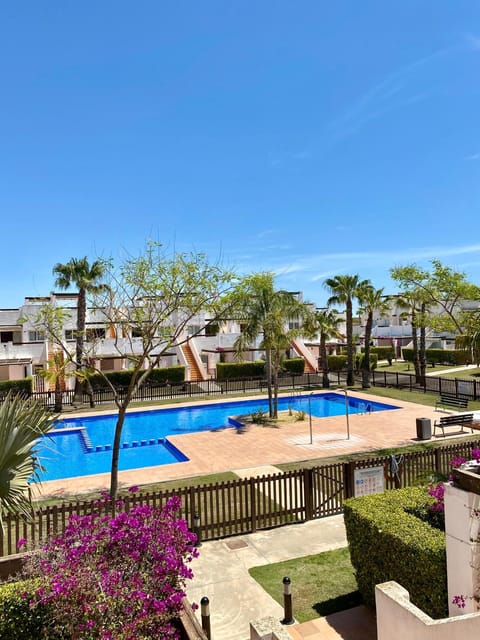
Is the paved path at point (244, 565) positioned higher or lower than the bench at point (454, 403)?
lower

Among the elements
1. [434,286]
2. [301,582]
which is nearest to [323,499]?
[301,582]

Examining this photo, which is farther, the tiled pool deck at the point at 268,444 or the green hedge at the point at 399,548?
the tiled pool deck at the point at 268,444

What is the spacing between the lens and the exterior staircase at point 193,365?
3906cm

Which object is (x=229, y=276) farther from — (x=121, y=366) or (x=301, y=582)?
(x=121, y=366)

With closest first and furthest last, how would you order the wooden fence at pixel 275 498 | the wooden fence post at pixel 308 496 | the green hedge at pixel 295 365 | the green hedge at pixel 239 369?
the wooden fence at pixel 275 498 → the wooden fence post at pixel 308 496 → the green hedge at pixel 239 369 → the green hedge at pixel 295 365

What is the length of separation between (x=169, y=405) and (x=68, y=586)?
2383 centimetres

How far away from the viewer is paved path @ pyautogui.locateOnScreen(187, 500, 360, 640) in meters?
6.91

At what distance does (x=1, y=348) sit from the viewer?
36.5 metres

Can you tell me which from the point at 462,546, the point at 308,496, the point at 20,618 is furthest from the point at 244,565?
the point at 462,546

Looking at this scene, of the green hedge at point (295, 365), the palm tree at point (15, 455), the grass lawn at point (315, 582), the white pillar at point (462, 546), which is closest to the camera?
the white pillar at point (462, 546)

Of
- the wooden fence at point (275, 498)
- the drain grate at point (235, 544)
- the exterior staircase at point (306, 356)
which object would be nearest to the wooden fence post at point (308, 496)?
the wooden fence at point (275, 498)

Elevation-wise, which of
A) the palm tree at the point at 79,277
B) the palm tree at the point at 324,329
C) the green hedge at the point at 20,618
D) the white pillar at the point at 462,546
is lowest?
the green hedge at the point at 20,618

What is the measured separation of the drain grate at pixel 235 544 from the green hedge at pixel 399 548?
3.02 metres

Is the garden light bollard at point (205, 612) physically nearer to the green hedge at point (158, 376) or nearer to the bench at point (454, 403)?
the bench at point (454, 403)
